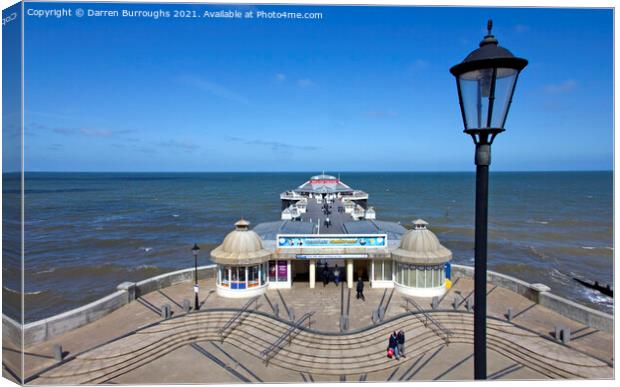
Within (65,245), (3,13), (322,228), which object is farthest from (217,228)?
(3,13)

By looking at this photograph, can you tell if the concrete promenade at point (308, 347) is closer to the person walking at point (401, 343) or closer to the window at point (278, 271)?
the person walking at point (401, 343)

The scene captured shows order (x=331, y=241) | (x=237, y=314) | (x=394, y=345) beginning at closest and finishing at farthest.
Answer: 1. (x=394, y=345)
2. (x=237, y=314)
3. (x=331, y=241)

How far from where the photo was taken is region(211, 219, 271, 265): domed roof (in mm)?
19156

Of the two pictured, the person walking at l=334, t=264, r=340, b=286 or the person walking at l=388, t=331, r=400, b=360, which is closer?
the person walking at l=388, t=331, r=400, b=360

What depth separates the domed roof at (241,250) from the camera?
19156 millimetres

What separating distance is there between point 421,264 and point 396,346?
5.92m

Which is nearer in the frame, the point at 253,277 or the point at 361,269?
the point at 253,277

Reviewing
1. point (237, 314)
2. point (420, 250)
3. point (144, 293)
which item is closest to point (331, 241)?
point (420, 250)

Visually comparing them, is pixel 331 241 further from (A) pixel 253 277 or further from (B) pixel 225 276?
(B) pixel 225 276

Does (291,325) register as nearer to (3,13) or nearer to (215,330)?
(215,330)

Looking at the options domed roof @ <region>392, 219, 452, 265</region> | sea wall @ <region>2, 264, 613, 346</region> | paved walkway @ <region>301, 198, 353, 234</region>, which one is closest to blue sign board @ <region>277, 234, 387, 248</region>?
domed roof @ <region>392, 219, 452, 265</region>

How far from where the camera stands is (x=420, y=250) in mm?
19516

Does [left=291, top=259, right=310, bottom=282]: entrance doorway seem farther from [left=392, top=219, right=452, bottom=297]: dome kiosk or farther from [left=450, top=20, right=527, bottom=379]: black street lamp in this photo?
[left=450, top=20, right=527, bottom=379]: black street lamp

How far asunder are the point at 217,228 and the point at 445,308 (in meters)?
49.0
